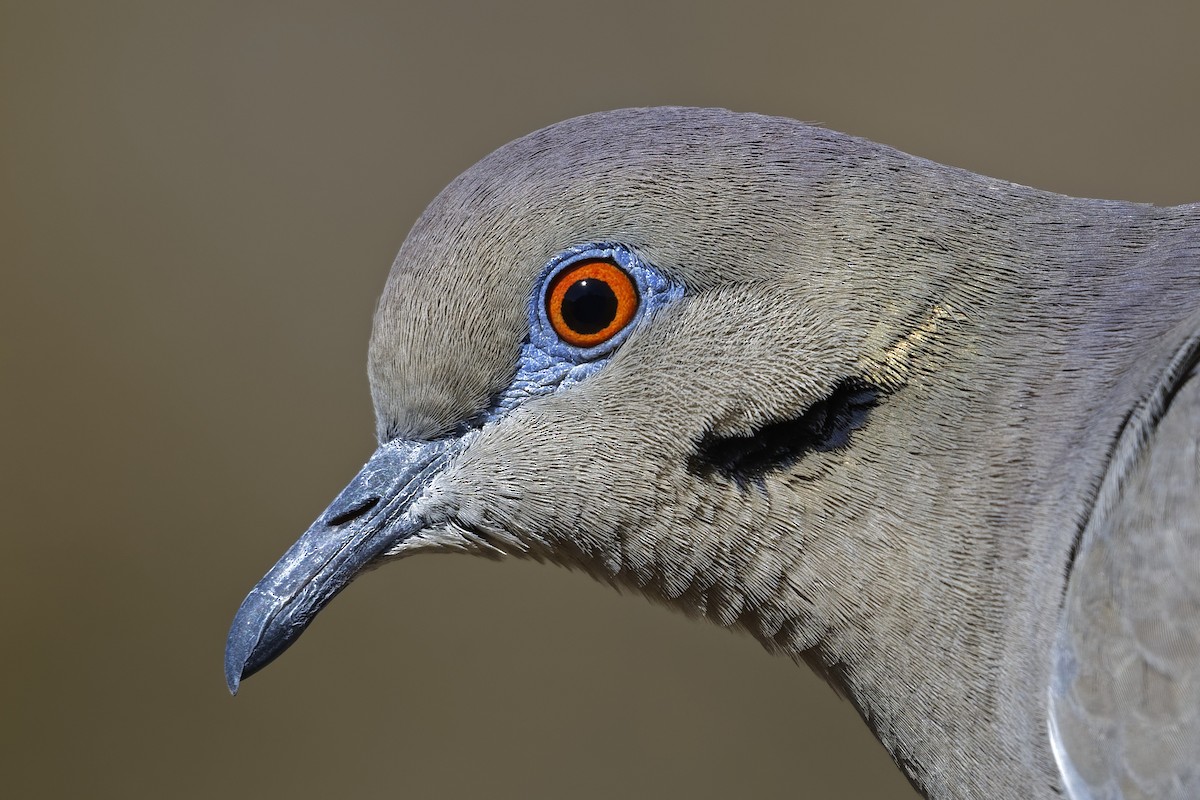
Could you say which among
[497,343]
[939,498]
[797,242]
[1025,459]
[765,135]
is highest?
[765,135]

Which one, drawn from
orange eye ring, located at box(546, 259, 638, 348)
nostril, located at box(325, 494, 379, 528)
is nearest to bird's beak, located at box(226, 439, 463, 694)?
nostril, located at box(325, 494, 379, 528)

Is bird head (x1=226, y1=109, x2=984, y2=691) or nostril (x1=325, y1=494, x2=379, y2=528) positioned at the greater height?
bird head (x1=226, y1=109, x2=984, y2=691)

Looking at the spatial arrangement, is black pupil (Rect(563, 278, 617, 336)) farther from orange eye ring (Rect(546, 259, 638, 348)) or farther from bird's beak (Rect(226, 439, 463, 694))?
bird's beak (Rect(226, 439, 463, 694))

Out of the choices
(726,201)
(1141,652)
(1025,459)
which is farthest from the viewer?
(726,201)

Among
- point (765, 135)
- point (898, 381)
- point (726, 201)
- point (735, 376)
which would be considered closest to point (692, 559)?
point (735, 376)

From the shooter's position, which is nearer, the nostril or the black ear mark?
the black ear mark

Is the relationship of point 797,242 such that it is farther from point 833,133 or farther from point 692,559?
point 692,559
